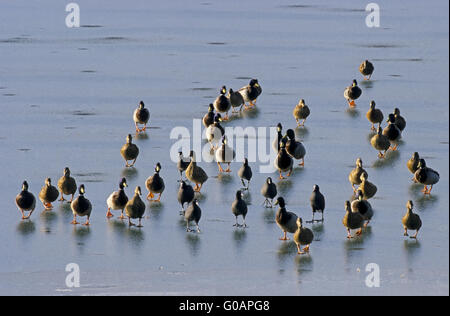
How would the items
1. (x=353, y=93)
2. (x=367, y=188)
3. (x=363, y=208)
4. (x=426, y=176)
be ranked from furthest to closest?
(x=353, y=93), (x=426, y=176), (x=367, y=188), (x=363, y=208)

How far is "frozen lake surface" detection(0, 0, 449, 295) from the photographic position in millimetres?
16688

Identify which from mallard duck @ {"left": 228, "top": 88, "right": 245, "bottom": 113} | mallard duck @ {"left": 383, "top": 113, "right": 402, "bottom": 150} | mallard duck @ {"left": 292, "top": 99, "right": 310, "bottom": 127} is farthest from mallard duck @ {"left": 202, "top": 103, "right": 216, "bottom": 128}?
mallard duck @ {"left": 383, "top": 113, "right": 402, "bottom": 150}

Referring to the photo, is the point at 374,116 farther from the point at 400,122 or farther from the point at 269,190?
the point at 269,190

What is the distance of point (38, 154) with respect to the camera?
2394 cm

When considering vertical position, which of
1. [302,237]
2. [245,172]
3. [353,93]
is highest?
[353,93]

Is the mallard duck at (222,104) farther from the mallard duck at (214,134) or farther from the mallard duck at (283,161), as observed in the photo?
the mallard duck at (283,161)

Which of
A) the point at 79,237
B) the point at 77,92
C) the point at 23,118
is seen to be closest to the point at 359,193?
the point at 79,237

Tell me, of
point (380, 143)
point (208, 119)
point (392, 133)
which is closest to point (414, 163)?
point (380, 143)

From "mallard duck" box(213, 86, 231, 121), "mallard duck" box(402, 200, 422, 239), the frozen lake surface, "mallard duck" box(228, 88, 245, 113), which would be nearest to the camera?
the frozen lake surface

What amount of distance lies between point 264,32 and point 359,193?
22.3 meters

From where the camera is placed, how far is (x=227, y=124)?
27.4 metres

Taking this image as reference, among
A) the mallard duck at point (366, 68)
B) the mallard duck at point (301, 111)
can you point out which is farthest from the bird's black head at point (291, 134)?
the mallard duck at point (366, 68)

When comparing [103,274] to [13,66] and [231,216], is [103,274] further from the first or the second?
[13,66]

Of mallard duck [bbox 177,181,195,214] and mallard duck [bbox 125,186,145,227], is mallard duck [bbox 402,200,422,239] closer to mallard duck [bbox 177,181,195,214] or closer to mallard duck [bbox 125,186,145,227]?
mallard duck [bbox 177,181,195,214]
